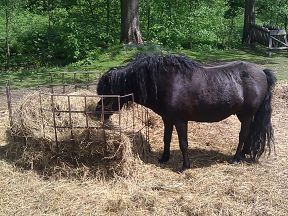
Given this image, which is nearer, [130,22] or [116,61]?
[116,61]

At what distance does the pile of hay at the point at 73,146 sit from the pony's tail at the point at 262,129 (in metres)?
1.48

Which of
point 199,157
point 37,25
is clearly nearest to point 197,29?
point 37,25

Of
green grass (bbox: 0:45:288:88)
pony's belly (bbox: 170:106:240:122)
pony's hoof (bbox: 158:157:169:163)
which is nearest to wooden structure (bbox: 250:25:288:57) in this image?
green grass (bbox: 0:45:288:88)

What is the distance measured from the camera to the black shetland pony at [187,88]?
5.12 m

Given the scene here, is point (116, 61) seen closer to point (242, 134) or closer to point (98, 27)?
point (98, 27)

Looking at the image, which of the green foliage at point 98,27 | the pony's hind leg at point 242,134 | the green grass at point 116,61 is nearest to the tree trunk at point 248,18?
the green foliage at point 98,27

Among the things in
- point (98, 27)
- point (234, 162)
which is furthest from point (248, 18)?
point (234, 162)

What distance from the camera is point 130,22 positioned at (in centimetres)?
1346

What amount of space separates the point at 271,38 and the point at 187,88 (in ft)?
36.8

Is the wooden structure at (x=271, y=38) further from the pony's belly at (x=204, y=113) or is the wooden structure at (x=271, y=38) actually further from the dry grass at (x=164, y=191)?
the pony's belly at (x=204, y=113)

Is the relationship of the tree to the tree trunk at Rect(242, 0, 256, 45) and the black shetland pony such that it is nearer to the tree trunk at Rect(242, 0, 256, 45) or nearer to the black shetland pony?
the tree trunk at Rect(242, 0, 256, 45)

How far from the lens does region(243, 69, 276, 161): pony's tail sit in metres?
5.44

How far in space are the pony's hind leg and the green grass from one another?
469 centimetres

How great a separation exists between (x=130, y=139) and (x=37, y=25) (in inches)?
523
